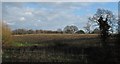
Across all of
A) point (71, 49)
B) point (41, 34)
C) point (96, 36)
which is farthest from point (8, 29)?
point (96, 36)

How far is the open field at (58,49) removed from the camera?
267 inches

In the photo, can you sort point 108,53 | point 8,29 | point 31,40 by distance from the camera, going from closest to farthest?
point 108,53
point 8,29
point 31,40

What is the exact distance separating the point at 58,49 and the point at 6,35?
4.11ft

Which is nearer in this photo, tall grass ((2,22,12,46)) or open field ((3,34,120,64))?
open field ((3,34,120,64))

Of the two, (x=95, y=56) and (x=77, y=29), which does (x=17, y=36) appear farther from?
(x=95, y=56)

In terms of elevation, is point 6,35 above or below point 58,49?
above

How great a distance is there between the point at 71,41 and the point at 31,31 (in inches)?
41.0

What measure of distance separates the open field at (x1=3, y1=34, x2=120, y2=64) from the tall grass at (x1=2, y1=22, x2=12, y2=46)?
12 cm

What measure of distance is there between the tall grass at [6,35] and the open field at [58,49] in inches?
4.7

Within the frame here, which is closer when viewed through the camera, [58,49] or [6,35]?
[6,35]

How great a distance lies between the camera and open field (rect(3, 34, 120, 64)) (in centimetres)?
679

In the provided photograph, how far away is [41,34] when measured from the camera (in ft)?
23.8

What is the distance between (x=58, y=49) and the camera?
7.38 m

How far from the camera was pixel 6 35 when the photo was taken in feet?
23.4
